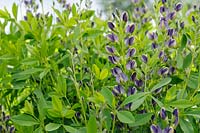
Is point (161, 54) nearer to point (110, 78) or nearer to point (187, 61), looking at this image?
point (187, 61)

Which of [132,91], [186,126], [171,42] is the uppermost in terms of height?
[171,42]

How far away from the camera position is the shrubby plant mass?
1.14 metres

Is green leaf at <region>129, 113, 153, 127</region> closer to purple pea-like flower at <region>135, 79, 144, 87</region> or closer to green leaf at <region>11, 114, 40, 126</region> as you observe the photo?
purple pea-like flower at <region>135, 79, 144, 87</region>

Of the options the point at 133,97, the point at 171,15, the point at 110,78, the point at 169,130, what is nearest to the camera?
the point at 169,130

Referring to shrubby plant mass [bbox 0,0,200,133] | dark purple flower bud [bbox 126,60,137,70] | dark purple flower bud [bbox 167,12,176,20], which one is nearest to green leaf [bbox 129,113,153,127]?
shrubby plant mass [bbox 0,0,200,133]

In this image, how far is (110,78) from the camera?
1.47 metres

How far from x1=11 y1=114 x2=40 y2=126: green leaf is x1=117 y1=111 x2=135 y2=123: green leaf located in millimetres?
249

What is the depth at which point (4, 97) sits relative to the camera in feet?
5.10

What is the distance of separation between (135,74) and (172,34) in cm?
17

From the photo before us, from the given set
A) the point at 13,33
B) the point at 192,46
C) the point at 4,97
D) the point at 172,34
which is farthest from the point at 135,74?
the point at 13,33

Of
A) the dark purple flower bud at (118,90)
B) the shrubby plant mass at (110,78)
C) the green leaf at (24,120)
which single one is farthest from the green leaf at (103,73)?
the green leaf at (24,120)

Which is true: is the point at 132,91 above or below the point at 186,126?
above

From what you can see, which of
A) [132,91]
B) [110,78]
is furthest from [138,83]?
[110,78]

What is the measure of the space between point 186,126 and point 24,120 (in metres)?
0.42
